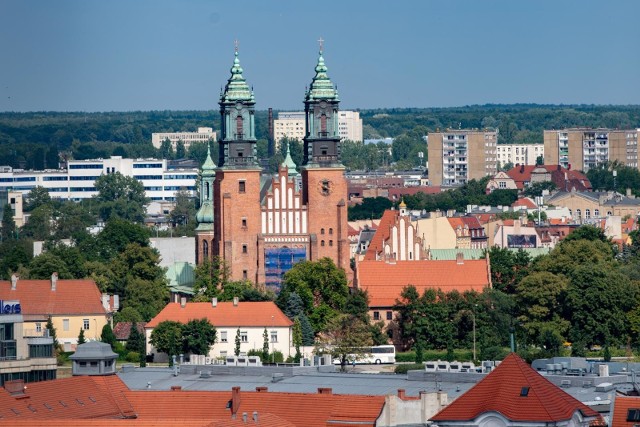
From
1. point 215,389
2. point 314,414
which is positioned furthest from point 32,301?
point 314,414

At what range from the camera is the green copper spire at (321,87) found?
12744 centimetres

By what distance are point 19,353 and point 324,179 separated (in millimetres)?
53212

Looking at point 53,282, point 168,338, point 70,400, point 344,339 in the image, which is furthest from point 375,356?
point 70,400

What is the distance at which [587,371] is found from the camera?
253 feet

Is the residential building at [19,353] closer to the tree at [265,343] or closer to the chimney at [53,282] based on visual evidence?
the tree at [265,343]

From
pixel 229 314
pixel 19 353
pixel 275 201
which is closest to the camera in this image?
pixel 19 353

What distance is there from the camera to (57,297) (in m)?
114

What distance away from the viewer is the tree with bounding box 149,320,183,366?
105562 mm

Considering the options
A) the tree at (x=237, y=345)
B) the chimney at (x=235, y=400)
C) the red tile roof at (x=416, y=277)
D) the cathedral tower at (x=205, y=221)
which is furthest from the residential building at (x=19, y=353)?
the cathedral tower at (x=205, y=221)

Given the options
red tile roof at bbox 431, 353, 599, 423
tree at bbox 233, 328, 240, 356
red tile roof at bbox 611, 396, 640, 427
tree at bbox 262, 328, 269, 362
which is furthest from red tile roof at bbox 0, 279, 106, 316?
red tile roof at bbox 431, 353, 599, 423

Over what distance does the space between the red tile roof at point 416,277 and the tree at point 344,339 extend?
545 cm

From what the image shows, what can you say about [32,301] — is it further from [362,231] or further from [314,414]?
[362,231]

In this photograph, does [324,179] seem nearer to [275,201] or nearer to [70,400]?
[275,201]

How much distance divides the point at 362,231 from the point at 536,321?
204 ft
